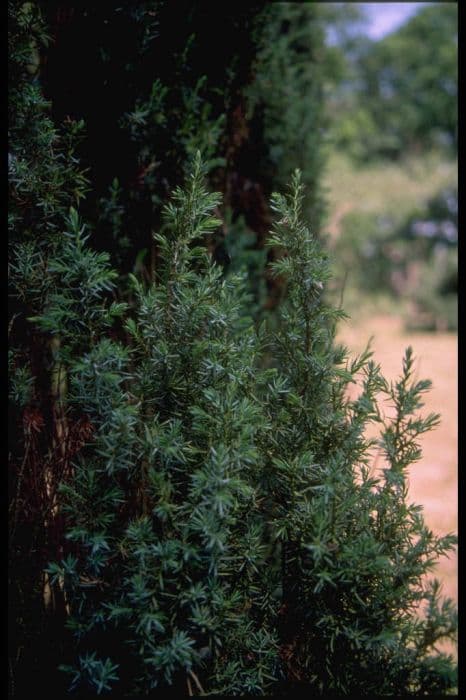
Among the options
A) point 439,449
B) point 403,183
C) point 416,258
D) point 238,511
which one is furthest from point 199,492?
point 416,258

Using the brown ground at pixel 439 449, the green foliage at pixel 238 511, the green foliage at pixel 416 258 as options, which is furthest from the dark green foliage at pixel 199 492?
the green foliage at pixel 416 258

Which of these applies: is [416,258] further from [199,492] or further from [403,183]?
[199,492]

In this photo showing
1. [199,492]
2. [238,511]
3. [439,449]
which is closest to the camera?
[199,492]

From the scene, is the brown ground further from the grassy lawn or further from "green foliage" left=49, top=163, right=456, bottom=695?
the grassy lawn

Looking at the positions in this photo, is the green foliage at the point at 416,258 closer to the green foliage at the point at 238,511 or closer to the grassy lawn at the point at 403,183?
the grassy lawn at the point at 403,183

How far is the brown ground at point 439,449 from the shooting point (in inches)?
172

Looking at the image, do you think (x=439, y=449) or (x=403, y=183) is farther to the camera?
(x=403, y=183)

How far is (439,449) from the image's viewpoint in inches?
285

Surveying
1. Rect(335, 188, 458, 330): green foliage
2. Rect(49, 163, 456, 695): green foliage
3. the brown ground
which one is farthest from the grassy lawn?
Rect(49, 163, 456, 695): green foliage

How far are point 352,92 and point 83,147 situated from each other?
98.9 ft

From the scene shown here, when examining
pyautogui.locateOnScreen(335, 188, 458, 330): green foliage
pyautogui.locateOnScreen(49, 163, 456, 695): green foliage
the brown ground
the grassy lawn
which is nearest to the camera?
pyautogui.locateOnScreen(49, 163, 456, 695): green foliage

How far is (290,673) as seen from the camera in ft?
6.99

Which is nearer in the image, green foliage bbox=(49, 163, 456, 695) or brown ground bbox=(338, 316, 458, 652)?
green foliage bbox=(49, 163, 456, 695)

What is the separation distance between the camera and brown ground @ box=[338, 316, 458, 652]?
14.3 ft
